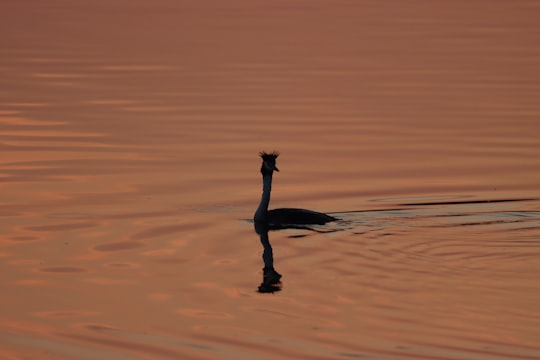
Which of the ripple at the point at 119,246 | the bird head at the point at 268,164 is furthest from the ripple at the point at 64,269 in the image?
the bird head at the point at 268,164

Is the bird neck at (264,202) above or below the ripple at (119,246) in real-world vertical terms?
above

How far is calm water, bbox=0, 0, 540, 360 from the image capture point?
15961mm

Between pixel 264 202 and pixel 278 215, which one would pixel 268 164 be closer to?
pixel 264 202

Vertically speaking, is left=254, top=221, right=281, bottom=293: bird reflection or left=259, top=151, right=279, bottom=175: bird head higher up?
left=259, top=151, right=279, bottom=175: bird head

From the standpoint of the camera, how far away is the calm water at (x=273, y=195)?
1596 centimetres

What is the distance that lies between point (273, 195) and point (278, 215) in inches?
121

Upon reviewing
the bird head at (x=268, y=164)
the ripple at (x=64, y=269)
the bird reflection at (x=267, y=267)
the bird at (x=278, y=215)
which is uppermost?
the bird head at (x=268, y=164)

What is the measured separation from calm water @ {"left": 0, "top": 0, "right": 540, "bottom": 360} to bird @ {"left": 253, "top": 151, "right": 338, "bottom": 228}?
0.63 feet

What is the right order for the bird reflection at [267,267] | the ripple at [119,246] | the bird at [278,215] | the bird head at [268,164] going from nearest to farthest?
1. the bird reflection at [267,267]
2. the ripple at [119,246]
3. the bird at [278,215]
4. the bird head at [268,164]

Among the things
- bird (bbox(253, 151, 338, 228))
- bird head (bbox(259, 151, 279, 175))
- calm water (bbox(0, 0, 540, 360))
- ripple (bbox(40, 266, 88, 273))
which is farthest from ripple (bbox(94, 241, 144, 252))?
bird head (bbox(259, 151, 279, 175))

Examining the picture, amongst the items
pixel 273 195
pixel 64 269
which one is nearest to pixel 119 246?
pixel 64 269

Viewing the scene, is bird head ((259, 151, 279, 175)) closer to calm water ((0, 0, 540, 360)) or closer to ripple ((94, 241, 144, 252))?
calm water ((0, 0, 540, 360))

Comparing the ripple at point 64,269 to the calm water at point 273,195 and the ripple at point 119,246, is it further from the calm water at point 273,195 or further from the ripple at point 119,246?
the ripple at point 119,246

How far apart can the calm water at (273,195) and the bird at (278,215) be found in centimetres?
19
